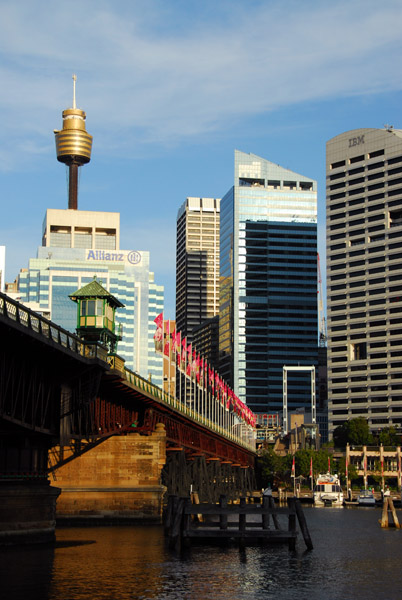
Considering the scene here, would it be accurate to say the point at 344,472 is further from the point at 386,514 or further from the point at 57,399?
the point at 57,399

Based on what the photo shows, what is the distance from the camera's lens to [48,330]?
172 feet

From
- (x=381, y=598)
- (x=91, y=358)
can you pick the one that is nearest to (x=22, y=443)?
(x=91, y=358)

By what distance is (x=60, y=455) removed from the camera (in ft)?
237

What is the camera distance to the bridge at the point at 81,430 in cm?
5006

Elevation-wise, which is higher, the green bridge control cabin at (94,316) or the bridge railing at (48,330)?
the green bridge control cabin at (94,316)

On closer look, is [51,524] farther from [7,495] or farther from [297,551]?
[297,551]

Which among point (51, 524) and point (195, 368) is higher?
point (195, 368)

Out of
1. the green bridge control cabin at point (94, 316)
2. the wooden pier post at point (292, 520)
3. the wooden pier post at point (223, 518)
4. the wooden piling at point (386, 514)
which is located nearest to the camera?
the wooden pier post at point (292, 520)

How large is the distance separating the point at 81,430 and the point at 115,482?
12062 millimetres

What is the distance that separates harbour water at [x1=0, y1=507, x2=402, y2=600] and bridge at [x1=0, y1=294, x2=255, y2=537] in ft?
18.0

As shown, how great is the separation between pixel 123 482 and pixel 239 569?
31802 millimetres

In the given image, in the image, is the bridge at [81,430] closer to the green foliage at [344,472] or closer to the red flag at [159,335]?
the red flag at [159,335]

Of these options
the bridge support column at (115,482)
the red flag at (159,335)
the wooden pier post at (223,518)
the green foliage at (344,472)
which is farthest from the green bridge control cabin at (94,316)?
the green foliage at (344,472)

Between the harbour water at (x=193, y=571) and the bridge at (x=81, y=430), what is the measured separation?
550 centimetres
